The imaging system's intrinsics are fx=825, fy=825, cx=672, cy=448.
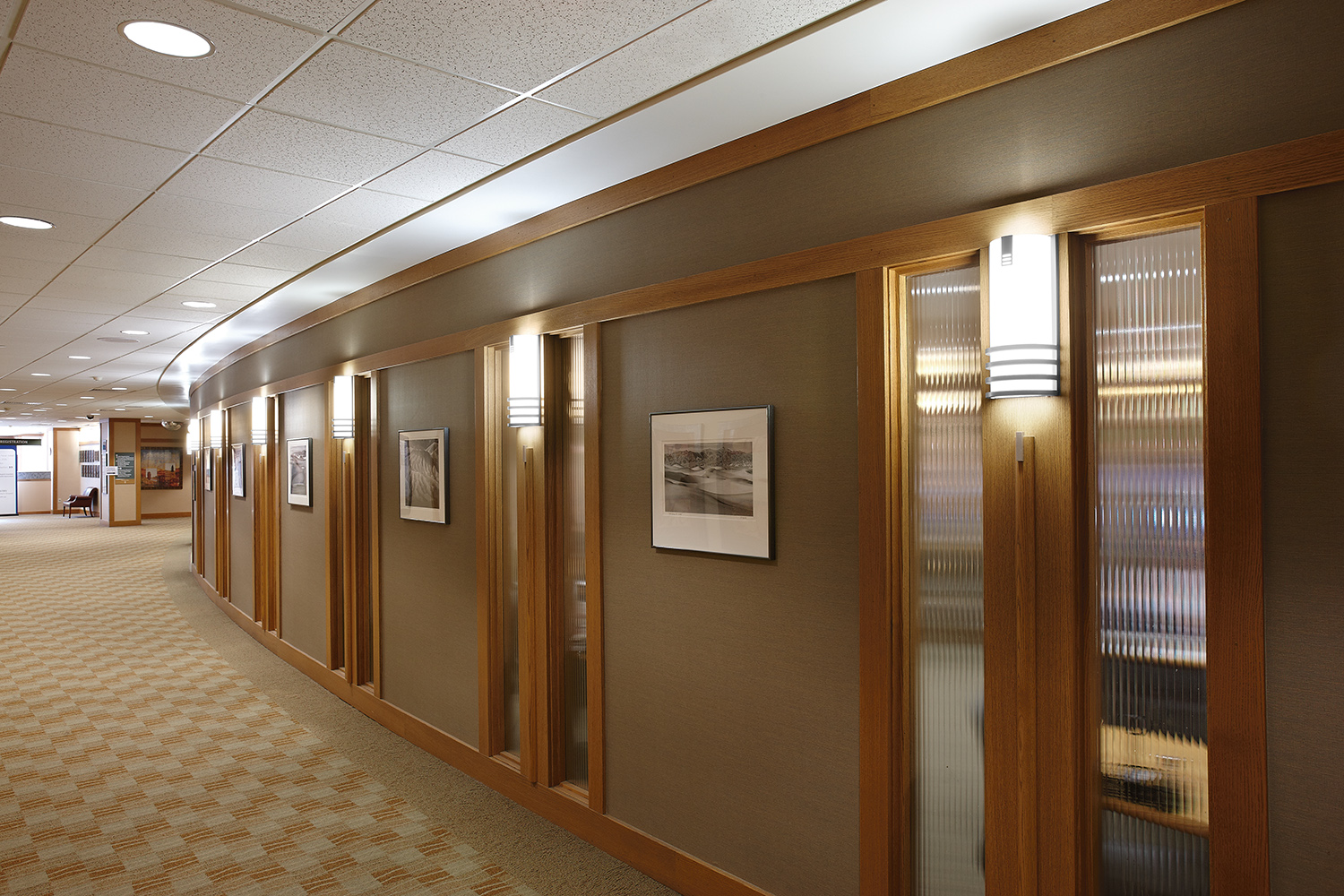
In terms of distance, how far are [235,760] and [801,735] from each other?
12.5 feet

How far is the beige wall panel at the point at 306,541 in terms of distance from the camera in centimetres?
679

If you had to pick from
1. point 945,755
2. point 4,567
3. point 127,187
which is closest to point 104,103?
point 127,187

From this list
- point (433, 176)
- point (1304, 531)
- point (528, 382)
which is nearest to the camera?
point (1304, 531)

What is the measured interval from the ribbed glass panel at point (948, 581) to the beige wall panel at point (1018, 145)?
1.03 feet

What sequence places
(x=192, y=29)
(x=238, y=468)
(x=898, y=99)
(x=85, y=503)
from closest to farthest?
(x=192, y=29), (x=898, y=99), (x=238, y=468), (x=85, y=503)

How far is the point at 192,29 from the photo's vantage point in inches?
93.4

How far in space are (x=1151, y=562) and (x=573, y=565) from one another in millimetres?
2723

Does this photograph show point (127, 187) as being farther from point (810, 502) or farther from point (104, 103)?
point (810, 502)

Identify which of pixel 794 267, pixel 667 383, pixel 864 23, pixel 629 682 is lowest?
pixel 629 682

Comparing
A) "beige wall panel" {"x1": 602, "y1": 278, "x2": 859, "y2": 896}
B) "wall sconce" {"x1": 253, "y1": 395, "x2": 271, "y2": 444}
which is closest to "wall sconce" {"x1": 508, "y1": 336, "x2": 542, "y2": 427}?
"beige wall panel" {"x1": 602, "y1": 278, "x2": 859, "y2": 896}

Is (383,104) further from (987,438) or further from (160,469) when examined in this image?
Result: (160,469)

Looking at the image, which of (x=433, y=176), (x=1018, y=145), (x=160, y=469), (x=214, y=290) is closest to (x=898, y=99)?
(x=1018, y=145)

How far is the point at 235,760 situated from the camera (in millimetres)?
4977

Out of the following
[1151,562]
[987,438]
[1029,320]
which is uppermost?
[1029,320]
